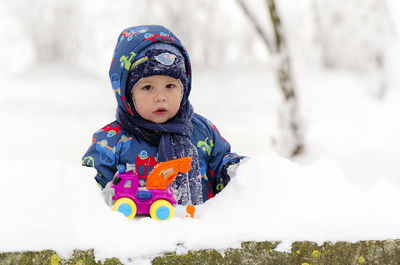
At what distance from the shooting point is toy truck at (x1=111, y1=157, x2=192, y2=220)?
1577 millimetres

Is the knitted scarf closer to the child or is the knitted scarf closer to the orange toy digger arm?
the child

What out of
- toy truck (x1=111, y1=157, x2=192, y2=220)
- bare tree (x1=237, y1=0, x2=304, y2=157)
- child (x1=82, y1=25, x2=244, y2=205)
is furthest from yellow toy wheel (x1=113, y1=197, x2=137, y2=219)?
bare tree (x1=237, y1=0, x2=304, y2=157)

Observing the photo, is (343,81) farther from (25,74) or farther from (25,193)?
(25,193)

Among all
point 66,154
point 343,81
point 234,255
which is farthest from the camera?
point 343,81

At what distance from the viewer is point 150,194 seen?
1.67 meters

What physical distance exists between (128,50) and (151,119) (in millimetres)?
328

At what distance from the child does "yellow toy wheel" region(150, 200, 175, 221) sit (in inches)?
20.7

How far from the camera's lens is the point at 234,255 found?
1.37 m

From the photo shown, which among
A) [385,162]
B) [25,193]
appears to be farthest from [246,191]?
[385,162]

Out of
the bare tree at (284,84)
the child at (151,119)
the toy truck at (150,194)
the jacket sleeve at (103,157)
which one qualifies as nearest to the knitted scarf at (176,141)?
the child at (151,119)

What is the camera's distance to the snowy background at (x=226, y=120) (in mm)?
1388

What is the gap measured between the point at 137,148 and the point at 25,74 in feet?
54.1

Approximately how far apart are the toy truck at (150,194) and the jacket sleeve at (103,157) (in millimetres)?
368

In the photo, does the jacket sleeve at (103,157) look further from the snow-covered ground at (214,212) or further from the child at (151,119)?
the snow-covered ground at (214,212)
